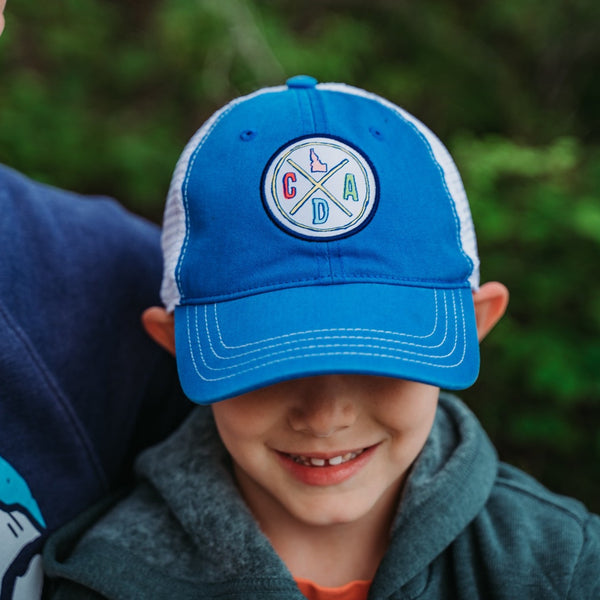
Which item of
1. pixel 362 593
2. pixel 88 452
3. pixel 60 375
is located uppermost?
pixel 60 375

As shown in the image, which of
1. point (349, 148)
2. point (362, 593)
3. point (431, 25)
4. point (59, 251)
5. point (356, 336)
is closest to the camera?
point (356, 336)

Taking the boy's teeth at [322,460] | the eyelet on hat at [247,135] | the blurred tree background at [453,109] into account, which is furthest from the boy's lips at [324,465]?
the blurred tree background at [453,109]

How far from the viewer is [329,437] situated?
48.2 inches

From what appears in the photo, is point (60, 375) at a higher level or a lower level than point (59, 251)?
lower

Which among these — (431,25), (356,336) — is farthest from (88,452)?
(431,25)

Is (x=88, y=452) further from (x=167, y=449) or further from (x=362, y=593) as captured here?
(x=362, y=593)

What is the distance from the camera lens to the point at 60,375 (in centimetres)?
144

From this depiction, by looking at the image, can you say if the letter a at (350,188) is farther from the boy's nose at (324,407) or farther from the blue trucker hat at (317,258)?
the boy's nose at (324,407)

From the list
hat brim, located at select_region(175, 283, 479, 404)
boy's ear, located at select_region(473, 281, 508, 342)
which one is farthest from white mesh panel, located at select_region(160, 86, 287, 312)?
boy's ear, located at select_region(473, 281, 508, 342)

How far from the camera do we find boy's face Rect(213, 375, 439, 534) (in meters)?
1.20

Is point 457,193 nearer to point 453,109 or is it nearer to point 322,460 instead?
point 322,460

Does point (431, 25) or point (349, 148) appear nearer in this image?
point (349, 148)

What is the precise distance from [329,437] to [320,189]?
428 mm

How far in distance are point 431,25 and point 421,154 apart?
7.96 feet
